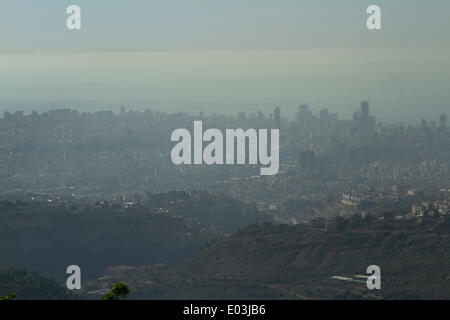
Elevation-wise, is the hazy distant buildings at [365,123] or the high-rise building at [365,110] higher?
the high-rise building at [365,110]

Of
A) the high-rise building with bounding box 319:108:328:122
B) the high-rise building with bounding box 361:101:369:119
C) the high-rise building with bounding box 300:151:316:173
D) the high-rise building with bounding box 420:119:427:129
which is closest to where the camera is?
the high-rise building with bounding box 300:151:316:173

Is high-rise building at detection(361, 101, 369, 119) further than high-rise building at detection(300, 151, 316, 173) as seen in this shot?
Yes

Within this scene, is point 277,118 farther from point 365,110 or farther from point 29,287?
point 29,287

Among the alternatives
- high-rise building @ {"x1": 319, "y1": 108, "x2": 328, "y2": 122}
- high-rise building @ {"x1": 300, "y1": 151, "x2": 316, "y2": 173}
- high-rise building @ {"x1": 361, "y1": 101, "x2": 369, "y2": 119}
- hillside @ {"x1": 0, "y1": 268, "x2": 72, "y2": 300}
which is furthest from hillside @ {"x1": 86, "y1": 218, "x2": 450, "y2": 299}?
high-rise building @ {"x1": 319, "y1": 108, "x2": 328, "y2": 122}

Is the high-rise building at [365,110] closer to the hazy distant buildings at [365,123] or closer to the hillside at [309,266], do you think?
the hazy distant buildings at [365,123]

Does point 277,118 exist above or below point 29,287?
above

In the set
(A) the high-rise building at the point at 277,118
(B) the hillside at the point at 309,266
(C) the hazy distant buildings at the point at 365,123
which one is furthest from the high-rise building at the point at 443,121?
(B) the hillside at the point at 309,266

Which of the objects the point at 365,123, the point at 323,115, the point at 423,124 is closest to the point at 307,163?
the point at 365,123

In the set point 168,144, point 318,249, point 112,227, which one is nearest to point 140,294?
point 318,249

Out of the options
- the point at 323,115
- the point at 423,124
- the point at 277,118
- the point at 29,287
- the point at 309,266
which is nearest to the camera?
the point at 29,287

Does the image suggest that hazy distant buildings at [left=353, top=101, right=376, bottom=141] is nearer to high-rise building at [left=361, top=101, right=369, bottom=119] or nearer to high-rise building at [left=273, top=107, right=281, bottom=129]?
high-rise building at [left=361, top=101, right=369, bottom=119]
